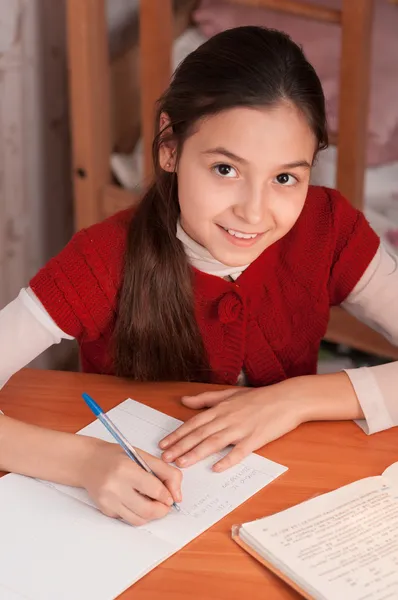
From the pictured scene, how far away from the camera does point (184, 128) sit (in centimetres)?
114

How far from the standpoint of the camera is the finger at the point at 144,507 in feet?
3.02

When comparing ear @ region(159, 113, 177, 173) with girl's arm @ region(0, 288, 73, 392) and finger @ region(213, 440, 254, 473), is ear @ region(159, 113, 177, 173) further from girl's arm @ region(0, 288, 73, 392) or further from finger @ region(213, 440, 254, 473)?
finger @ region(213, 440, 254, 473)

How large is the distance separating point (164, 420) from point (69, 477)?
17 centimetres

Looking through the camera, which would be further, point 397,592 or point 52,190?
point 52,190

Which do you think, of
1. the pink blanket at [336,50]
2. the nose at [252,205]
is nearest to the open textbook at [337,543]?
the nose at [252,205]

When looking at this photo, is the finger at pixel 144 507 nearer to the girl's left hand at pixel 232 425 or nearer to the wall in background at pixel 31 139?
the girl's left hand at pixel 232 425

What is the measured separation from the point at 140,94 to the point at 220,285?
44.8 inches

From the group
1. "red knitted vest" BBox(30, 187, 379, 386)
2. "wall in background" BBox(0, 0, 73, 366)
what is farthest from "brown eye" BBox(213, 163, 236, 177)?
"wall in background" BBox(0, 0, 73, 366)

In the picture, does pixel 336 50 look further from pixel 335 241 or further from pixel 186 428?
pixel 186 428

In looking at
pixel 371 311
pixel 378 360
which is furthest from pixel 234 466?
pixel 378 360

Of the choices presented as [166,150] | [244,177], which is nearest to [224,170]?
[244,177]

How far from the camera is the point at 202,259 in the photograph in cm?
126

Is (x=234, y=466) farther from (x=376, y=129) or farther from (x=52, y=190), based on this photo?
(x=52, y=190)

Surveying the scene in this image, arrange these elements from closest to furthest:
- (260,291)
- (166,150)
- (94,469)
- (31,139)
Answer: (94,469), (166,150), (260,291), (31,139)
